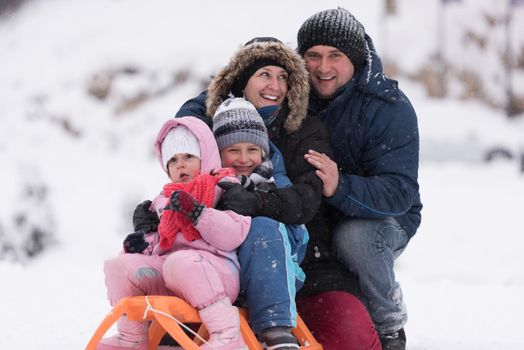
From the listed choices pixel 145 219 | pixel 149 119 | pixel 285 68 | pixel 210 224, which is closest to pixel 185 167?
pixel 145 219

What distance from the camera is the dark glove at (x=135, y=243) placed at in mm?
2787

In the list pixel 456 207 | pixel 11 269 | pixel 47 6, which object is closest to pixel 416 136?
pixel 11 269

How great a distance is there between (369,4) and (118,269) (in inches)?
397

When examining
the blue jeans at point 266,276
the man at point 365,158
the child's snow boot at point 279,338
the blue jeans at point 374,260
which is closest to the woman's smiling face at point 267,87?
the man at point 365,158

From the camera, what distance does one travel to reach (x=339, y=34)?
11.8 feet

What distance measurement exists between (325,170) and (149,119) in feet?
31.1

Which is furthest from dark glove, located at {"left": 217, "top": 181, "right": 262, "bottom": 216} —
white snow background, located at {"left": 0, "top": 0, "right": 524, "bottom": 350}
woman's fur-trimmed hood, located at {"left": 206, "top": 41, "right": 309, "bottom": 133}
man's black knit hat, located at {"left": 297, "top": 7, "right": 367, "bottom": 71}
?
white snow background, located at {"left": 0, "top": 0, "right": 524, "bottom": 350}

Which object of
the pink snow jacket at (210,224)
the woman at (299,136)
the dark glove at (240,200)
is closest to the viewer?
the pink snow jacket at (210,224)

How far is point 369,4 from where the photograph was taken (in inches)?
481

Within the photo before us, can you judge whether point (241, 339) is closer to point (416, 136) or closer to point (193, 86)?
point (416, 136)

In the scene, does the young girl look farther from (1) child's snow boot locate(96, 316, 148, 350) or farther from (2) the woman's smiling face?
(2) the woman's smiling face

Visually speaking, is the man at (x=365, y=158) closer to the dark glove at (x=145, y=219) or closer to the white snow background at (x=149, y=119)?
the dark glove at (x=145, y=219)

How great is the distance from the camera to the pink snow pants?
101 inches

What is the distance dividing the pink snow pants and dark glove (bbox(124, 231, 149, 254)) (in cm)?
4
